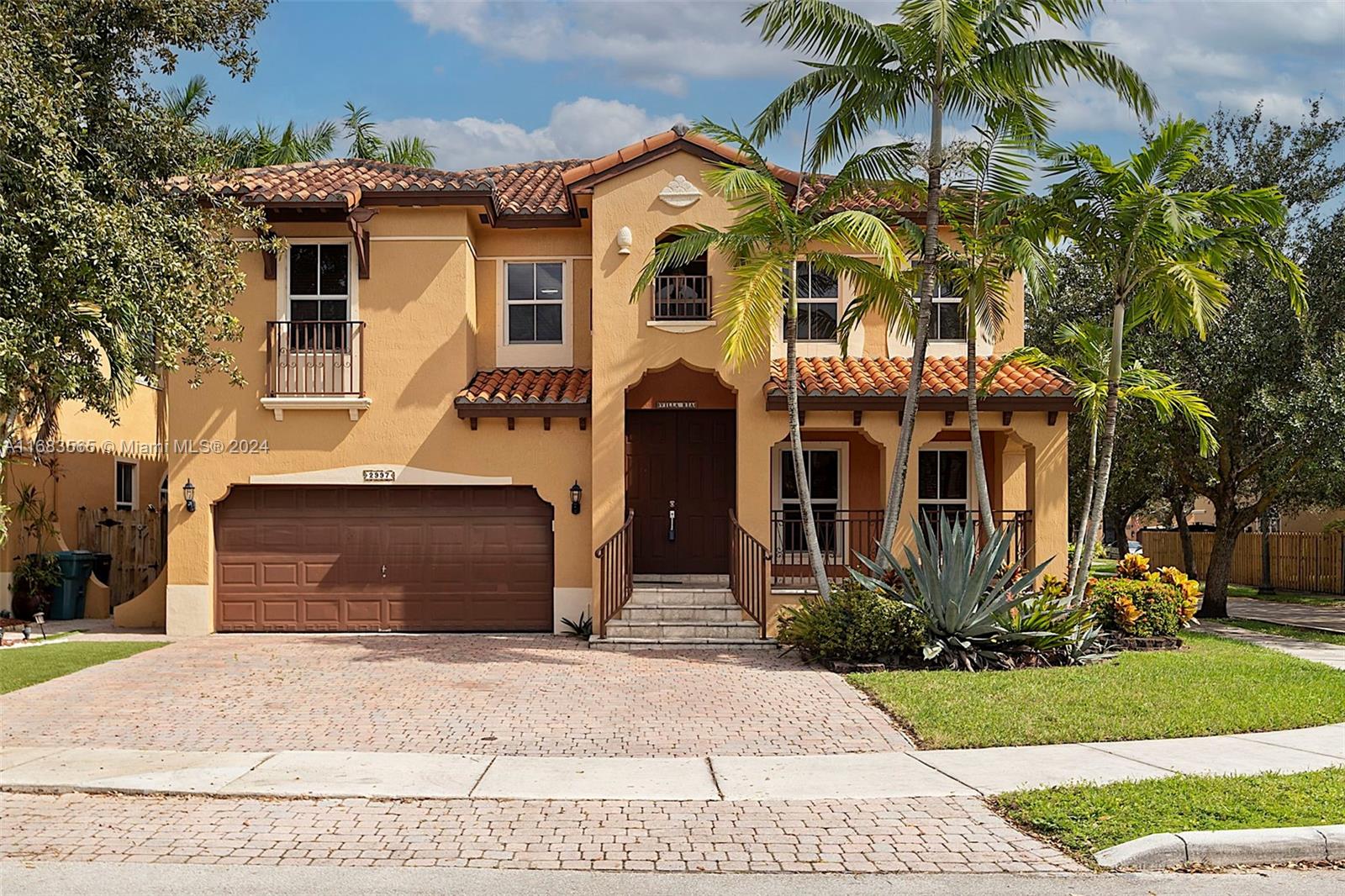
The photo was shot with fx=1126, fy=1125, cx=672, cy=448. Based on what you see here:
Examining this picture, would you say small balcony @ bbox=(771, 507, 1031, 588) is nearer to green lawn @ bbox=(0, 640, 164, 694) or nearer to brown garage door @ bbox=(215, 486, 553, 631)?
brown garage door @ bbox=(215, 486, 553, 631)

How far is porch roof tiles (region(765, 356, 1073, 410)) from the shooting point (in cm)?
1627

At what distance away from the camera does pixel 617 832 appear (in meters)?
7.11

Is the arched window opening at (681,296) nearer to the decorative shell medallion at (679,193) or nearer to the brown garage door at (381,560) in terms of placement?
the decorative shell medallion at (679,193)

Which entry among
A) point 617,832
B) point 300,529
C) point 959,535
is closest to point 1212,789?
point 617,832

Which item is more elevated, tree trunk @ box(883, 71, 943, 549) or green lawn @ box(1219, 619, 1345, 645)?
tree trunk @ box(883, 71, 943, 549)

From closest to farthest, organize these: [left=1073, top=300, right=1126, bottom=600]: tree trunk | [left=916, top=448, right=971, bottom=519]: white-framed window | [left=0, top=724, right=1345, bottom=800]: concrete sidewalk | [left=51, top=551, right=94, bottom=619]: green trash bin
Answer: [left=0, top=724, right=1345, bottom=800]: concrete sidewalk → [left=1073, top=300, right=1126, bottom=600]: tree trunk → [left=916, top=448, right=971, bottom=519]: white-framed window → [left=51, top=551, right=94, bottom=619]: green trash bin

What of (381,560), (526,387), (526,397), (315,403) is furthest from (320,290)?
(381,560)

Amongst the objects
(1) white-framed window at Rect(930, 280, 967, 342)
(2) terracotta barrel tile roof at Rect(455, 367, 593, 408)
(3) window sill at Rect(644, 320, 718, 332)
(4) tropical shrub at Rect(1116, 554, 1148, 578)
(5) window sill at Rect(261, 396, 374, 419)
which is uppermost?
(1) white-framed window at Rect(930, 280, 967, 342)

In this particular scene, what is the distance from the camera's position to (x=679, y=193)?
55.0ft

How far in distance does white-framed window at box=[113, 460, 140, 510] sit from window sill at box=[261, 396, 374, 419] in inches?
244

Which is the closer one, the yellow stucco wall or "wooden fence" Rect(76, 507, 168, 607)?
the yellow stucco wall

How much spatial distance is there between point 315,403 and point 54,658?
4914mm

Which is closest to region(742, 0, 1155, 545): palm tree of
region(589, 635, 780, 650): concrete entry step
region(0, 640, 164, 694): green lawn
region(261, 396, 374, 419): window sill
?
region(589, 635, 780, 650): concrete entry step

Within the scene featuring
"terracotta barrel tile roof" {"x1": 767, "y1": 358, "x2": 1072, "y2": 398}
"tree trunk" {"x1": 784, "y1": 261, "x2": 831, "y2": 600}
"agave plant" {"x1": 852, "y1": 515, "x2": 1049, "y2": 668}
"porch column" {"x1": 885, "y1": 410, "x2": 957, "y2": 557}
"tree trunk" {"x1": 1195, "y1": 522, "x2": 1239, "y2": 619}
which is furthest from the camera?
"tree trunk" {"x1": 1195, "y1": 522, "x2": 1239, "y2": 619}
